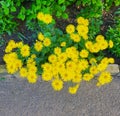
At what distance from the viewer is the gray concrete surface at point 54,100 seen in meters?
3.62

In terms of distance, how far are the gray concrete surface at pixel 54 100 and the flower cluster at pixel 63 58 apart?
14cm

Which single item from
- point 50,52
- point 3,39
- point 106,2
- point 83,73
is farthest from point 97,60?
point 3,39

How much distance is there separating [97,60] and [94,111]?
52 cm

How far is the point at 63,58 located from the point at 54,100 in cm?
50

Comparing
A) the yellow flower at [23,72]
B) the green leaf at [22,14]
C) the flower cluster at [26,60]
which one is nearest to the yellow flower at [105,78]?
the flower cluster at [26,60]

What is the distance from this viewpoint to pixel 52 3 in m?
3.93

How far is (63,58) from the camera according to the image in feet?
11.3

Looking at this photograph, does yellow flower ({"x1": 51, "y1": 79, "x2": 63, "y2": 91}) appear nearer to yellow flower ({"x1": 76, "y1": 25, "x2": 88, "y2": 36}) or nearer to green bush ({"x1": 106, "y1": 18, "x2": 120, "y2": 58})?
yellow flower ({"x1": 76, "y1": 25, "x2": 88, "y2": 36})

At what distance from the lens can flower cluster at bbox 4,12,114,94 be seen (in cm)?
347

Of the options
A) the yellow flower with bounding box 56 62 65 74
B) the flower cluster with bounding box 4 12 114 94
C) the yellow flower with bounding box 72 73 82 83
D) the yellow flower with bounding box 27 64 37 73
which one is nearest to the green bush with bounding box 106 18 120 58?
the flower cluster with bounding box 4 12 114 94

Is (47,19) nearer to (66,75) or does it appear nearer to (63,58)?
(63,58)

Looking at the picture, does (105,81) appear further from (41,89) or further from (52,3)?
(52,3)

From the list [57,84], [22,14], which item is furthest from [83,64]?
[22,14]

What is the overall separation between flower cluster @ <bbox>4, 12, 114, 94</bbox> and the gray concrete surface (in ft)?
0.46
